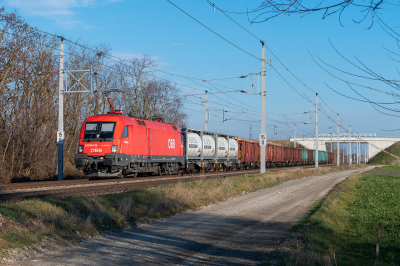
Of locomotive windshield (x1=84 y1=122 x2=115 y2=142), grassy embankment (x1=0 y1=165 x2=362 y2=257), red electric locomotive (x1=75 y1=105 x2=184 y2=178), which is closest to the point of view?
grassy embankment (x1=0 y1=165 x2=362 y2=257)

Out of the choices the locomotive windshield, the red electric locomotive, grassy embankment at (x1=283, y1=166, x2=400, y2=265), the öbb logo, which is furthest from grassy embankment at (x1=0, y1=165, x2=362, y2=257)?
the öbb logo

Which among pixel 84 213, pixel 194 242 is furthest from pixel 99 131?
A: pixel 194 242

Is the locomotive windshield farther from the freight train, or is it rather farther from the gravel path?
the gravel path

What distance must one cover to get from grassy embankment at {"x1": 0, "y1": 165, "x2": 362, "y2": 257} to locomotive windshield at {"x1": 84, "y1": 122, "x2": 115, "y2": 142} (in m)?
7.83

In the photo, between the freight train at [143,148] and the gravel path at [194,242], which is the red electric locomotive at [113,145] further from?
the gravel path at [194,242]

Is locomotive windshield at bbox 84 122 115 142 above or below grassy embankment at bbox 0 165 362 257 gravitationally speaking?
above

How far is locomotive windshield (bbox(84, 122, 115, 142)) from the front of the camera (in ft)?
71.1

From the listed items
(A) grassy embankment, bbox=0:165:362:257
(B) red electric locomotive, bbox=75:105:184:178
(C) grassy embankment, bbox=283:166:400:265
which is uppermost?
(B) red electric locomotive, bbox=75:105:184:178

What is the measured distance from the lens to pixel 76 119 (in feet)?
112

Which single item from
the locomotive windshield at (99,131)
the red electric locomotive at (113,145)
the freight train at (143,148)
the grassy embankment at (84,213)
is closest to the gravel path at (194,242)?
the grassy embankment at (84,213)

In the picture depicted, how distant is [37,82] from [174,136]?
406 inches

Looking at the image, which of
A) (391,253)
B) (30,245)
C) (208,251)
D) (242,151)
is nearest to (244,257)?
(208,251)

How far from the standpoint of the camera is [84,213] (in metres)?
10.6

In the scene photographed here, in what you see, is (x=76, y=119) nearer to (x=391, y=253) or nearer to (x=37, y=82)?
(x=37, y=82)
